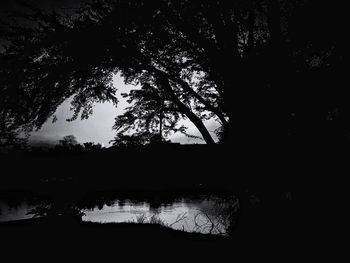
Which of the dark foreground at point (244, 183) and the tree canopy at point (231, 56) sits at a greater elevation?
the tree canopy at point (231, 56)

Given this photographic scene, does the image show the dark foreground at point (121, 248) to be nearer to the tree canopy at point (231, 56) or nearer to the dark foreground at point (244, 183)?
the dark foreground at point (244, 183)

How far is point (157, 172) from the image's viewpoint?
4.73m

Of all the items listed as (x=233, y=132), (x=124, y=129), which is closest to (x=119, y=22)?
(x=233, y=132)

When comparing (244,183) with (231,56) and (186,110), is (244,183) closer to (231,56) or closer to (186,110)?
(231,56)

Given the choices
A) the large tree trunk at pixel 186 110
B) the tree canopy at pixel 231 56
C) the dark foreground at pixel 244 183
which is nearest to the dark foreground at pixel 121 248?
the dark foreground at pixel 244 183

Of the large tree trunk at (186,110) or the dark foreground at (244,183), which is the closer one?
the dark foreground at (244,183)

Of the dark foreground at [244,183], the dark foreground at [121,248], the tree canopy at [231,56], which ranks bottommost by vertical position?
the dark foreground at [121,248]

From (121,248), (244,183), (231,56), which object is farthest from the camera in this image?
(121,248)

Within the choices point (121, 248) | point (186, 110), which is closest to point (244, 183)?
point (121, 248)

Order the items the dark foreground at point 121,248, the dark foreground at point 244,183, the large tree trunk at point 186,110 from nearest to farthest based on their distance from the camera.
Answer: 1. the dark foreground at point 244,183
2. the dark foreground at point 121,248
3. the large tree trunk at point 186,110

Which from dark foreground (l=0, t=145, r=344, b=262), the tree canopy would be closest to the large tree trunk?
the tree canopy

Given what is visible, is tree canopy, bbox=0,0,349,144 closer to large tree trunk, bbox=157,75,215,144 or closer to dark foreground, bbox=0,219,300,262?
dark foreground, bbox=0,219,300,262

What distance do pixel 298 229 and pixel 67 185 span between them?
13.4ft

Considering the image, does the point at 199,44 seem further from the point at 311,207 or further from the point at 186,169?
the point at 311,207
